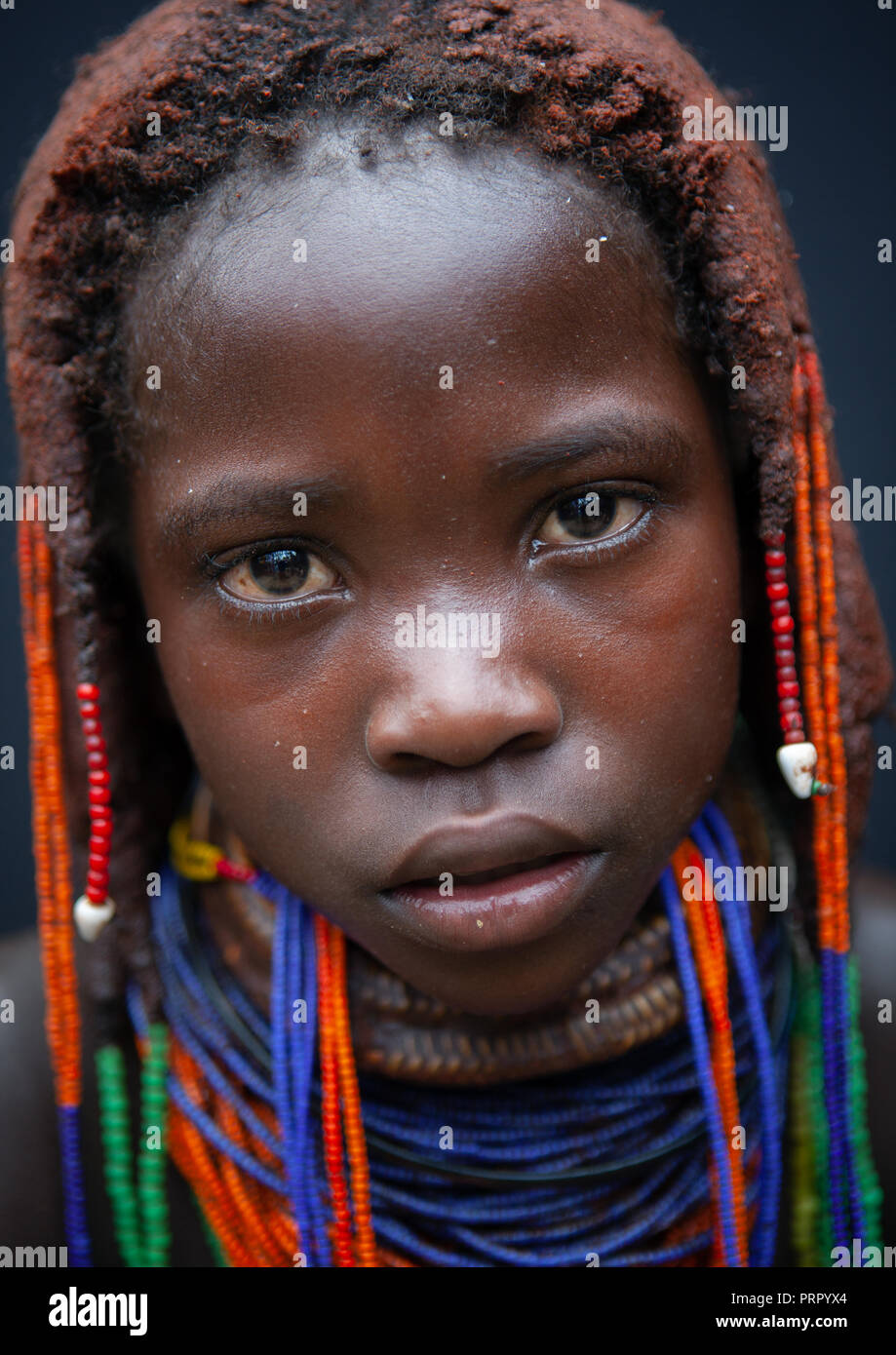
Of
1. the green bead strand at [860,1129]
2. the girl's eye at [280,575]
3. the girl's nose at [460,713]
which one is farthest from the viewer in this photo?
the green bead strand at [860,1129]

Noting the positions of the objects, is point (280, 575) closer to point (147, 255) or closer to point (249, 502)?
point (249, 502)

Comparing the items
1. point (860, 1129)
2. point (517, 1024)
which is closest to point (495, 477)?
point (517, 1024)

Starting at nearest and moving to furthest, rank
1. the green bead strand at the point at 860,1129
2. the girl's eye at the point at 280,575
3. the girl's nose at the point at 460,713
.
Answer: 1. the girl's nose at the point at 460,713
2. the girl's eye at the point at 280,575
3. the green bead strand at the point at 860,1129

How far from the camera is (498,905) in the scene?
1.17 m

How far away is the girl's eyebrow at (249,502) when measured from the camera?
1.15 meters

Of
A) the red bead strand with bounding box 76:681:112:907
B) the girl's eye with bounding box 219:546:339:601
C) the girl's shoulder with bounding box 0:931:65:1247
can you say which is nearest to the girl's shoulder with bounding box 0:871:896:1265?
the girl's shoulder with bounding box 0:931:65:1247

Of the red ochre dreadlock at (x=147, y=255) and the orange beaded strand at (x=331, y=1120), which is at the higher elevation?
the red ochre dreadlock at (x=147, y=255)

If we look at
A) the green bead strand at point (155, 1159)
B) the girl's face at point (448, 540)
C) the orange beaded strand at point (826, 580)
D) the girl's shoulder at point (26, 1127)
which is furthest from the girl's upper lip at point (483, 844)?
the girl's shoulder at point (26, 1127)

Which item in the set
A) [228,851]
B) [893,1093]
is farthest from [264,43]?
[893,1093]

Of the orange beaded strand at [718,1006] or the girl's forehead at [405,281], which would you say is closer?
the girl's forehead at [405,281]

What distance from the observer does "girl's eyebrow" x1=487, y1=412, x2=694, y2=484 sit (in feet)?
3.73

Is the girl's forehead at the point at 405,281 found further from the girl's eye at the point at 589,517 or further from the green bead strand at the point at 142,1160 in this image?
the green bead strand at the point at 142,1160

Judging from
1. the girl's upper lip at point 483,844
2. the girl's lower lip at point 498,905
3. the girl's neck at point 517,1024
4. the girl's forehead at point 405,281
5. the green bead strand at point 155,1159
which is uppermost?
the girl's forehead at point 405,281
